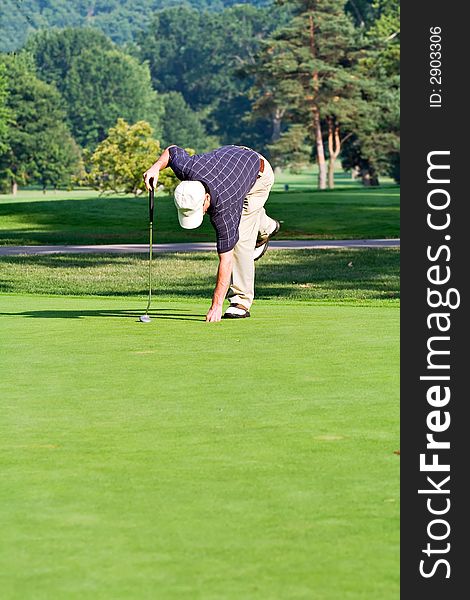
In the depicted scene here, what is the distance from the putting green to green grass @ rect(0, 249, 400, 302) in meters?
8.57

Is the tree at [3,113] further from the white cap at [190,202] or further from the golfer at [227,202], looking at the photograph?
the white cap at [190,202]

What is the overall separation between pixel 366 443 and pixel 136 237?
1226 inches

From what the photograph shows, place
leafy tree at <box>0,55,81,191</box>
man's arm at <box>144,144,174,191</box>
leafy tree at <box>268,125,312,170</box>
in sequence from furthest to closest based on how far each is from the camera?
leafy tree at <box>0,55,81,191</box> < leafy tree at <box>268,125,312,170</box> < man's arm at <box>144,144,174,191</box>

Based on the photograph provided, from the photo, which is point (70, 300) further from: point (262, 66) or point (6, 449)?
point (262, 66)

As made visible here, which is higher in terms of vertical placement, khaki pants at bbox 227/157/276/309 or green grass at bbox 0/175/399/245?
khaki pants at bbox 227/157/276/309

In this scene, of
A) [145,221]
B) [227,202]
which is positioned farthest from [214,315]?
[145,221]

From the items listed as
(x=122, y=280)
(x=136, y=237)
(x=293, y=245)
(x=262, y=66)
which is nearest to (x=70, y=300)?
(x=122, y=280)

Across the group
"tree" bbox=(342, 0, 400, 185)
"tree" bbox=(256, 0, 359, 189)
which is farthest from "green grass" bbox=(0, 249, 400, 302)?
"tree" bbox=(256, 0, 359, 189)

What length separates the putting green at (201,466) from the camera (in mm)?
4262

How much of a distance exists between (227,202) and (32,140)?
110m

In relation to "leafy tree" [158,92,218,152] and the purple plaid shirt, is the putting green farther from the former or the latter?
"leafy tree" [158,92,218,152]

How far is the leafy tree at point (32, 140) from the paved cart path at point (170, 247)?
86.0 metres

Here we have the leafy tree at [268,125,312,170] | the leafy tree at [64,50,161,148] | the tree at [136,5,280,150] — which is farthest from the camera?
the tree at [136,5,280,150]

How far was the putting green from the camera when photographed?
14.0 ft
